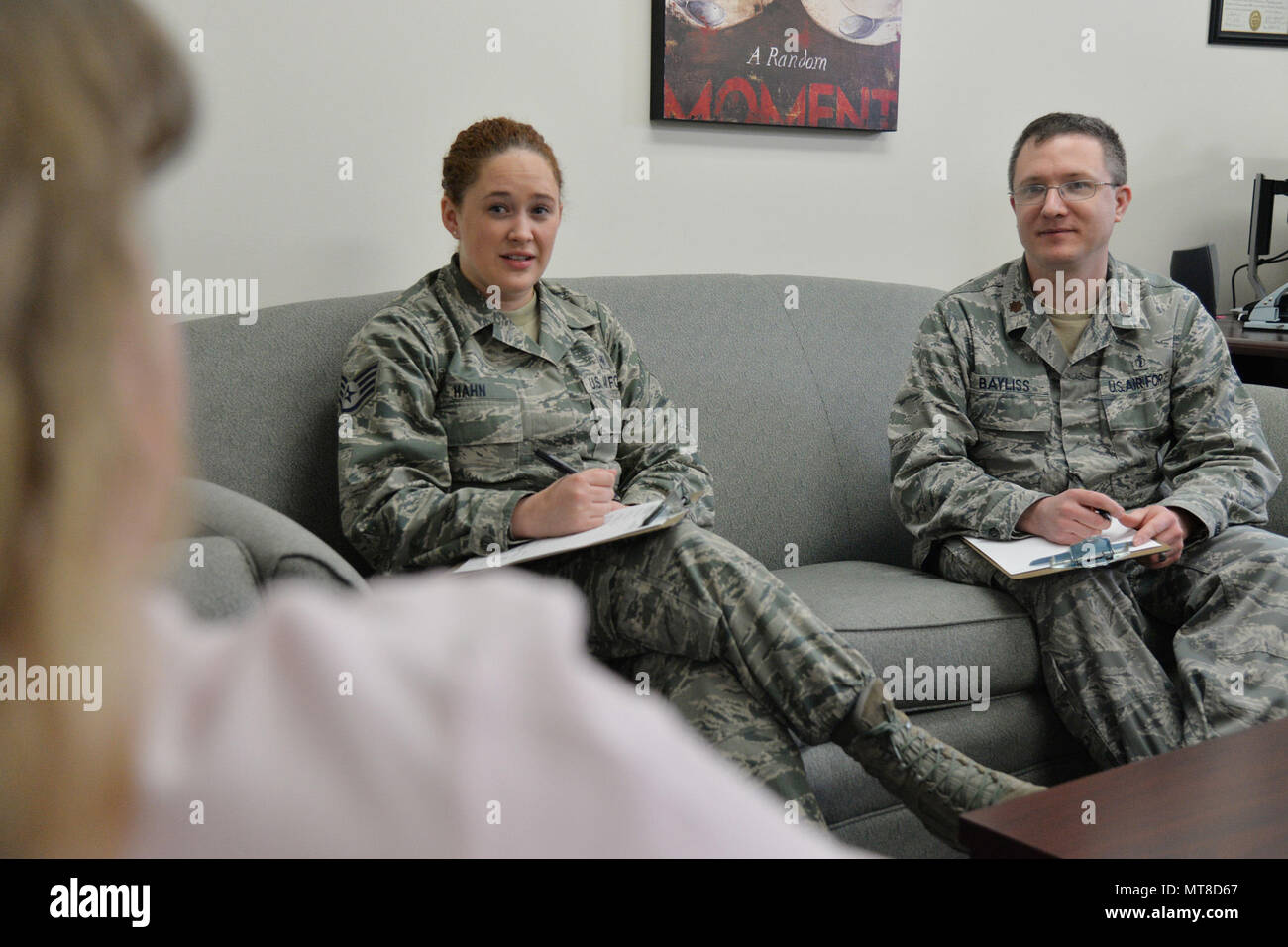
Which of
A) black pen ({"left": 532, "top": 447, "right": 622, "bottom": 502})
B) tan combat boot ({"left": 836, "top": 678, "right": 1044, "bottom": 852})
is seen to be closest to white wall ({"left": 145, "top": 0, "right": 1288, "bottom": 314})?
black pen ({"left": 532, "top": 447, "right": 622, "bottom": 502})

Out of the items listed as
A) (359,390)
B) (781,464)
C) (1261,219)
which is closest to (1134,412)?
(781,464)

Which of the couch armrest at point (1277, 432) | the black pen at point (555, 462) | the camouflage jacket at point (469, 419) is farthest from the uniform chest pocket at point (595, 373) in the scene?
the couch armrest at point (1277, 432)

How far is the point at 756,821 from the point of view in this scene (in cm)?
33

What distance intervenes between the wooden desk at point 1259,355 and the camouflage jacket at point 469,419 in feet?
4.79

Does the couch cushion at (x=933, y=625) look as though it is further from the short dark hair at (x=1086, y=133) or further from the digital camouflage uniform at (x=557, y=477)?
the short dark hair at (x=1086, y=133)

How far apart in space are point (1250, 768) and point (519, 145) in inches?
56.5

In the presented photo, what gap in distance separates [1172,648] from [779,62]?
1524 mm

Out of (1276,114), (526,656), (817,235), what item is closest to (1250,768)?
(526,656)

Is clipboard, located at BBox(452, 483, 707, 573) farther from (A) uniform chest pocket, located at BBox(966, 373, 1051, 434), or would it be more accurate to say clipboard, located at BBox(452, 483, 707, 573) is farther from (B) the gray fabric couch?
(A) uniform chest pocket, located at BBox(966, 373, 1051, 434)

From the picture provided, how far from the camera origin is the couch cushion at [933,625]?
1813mm

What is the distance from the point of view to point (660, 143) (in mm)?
2621

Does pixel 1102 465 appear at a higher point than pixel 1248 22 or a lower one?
lower

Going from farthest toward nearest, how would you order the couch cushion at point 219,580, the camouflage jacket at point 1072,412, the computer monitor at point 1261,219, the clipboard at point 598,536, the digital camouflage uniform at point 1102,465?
1. the computer monitor at point 1261,219
2. the camouflage jacket at point 1072,412
3. the digital camouflage uniform at point 1102,465
4. the clipboard at point 598,536
5. the couch cushion at point 219,580

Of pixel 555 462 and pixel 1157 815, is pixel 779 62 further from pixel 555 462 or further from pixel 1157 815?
pixel 1157 815
